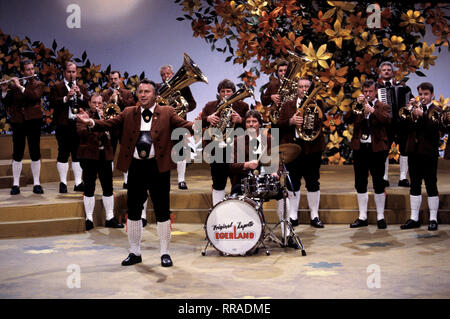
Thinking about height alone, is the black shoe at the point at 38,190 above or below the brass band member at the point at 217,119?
below

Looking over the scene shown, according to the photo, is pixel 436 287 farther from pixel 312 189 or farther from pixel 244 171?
pixel 312 189

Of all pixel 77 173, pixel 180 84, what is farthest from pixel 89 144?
pixel 77 173

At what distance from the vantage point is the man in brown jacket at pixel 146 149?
5168 millimetres

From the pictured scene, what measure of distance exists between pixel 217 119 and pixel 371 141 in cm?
173

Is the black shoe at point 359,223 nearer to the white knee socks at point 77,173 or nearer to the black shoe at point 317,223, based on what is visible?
the black shoe at point 317,223

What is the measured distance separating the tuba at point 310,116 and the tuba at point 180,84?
1120 millimetres

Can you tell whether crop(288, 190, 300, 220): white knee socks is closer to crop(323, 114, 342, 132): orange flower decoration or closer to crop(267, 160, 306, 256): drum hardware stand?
crop(267, 160, 306, 256): drum hardware stand

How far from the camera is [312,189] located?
6.93 m

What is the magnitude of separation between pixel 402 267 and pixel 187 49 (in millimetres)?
5789

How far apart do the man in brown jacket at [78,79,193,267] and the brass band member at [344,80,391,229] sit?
2290 mm

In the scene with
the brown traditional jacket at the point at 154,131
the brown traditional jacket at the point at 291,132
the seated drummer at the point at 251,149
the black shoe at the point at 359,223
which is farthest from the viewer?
the black shoe at the point at 359,223

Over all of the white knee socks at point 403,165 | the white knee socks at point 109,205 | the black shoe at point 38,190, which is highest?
the white knee socks at point 403,165

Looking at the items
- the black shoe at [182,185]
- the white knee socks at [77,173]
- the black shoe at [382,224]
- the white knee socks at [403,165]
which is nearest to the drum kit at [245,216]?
the black shoe at [382,224]
